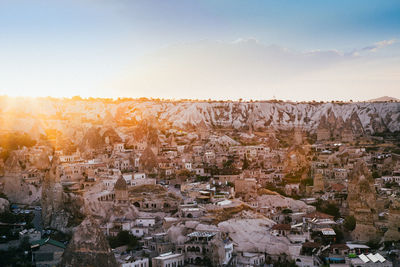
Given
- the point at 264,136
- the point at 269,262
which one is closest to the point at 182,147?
the point at 264,136

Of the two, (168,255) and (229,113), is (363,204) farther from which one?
(229,113)

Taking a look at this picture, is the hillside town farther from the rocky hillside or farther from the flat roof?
the rocky hillside

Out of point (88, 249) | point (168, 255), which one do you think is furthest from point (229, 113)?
point (88, 249)

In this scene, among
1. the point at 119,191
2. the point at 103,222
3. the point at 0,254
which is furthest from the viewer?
Result: the point at 119,191

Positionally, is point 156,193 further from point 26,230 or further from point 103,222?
point 26,230

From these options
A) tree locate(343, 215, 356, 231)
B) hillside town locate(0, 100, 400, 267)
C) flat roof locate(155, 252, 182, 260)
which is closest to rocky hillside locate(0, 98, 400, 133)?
hillside town locate(0, 100, 400, 267)

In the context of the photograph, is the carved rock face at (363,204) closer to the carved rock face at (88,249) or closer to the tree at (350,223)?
the tree at (350,223)
